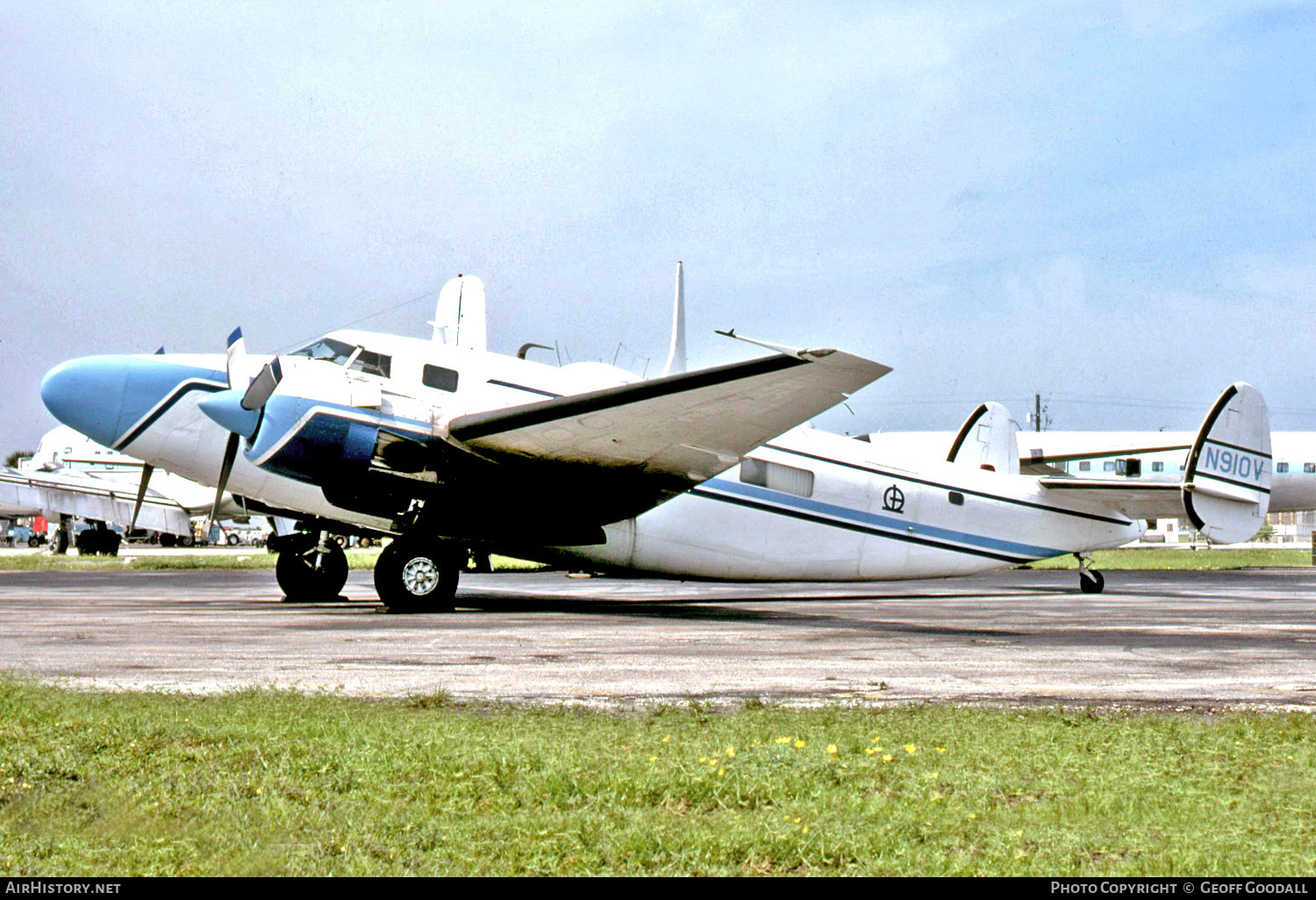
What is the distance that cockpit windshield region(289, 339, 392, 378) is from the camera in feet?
53.1

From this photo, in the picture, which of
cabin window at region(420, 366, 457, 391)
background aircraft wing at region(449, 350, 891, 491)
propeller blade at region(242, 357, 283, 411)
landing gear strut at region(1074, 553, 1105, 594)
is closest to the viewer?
background aircraft wing at region(449, 350, 891, 491)

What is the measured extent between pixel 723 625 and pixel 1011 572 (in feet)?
81.7

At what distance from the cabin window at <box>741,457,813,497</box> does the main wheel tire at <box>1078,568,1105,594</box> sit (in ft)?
26.8

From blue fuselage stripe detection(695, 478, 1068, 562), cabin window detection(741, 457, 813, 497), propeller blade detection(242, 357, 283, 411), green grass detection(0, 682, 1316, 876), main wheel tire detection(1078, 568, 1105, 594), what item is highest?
propeller blade detection(242, 357, 283, 411)

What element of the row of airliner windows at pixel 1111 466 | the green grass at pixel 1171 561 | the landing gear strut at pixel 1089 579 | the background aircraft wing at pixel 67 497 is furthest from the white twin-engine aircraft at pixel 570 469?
the row of airliner windows at pixel 1111 466

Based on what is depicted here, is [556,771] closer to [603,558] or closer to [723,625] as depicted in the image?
[723,625]

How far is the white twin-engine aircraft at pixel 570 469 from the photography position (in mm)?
15148

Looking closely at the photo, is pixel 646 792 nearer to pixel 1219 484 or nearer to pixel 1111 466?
pixel 1219 484

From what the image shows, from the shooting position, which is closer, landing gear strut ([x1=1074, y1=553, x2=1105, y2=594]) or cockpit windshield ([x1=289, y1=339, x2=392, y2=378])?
cockpit windshield ([x1=289, y1=339, x2=392, y2=378])

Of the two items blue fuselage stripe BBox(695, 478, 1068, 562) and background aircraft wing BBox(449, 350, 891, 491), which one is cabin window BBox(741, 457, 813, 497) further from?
background aircraft wing BBox(449, 350, 891, 491)

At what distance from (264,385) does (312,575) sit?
544cm

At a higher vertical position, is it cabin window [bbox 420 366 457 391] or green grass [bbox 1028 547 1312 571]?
cabin window [bbox 420 366 457 391]

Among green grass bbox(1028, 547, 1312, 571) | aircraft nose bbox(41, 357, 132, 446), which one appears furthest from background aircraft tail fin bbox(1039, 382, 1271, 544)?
green grass bbox(1028, 547, 1312, 571)

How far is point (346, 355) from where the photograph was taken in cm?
1636
